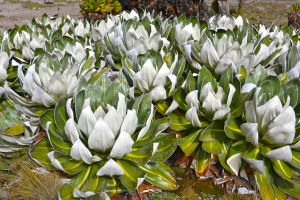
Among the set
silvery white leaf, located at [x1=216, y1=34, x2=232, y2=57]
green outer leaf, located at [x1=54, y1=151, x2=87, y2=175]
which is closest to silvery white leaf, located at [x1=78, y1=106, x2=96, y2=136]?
green outer leaf, located at [x1=54, y1=151, x2=87, y2=175]

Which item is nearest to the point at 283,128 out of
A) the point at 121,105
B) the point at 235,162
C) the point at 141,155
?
the point at 235,162

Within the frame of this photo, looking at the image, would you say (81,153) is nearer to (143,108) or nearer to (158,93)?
(143,108)

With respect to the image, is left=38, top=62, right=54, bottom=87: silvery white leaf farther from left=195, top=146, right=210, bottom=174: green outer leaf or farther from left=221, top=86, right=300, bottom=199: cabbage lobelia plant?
left=221, top=86, right=300, bottom=199: cabbage lobelia plant

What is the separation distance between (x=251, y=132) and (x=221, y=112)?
280 millimetres

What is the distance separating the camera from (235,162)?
7.64 feet

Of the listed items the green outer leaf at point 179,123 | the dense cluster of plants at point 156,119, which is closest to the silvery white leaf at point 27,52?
the dense cluster of plants at point 156,119

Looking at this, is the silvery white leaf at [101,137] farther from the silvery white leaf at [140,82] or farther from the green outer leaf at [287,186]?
the green outer leaf at [287,186]

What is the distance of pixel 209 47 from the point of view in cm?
287

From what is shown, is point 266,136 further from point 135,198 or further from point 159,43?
point 159,43

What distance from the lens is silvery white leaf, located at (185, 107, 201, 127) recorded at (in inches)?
96.6

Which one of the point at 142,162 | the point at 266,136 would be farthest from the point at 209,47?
the point at 142,162

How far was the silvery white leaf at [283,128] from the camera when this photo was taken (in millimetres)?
2119

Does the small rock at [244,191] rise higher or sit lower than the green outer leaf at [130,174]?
lower

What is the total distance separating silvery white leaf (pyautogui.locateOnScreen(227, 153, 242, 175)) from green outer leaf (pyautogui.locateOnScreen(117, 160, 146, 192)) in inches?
22.0
